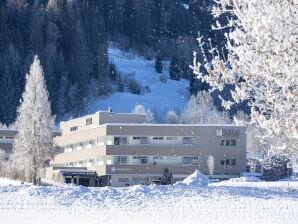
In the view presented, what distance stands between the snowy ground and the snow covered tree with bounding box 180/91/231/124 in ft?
275

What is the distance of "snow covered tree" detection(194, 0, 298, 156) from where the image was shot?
9.96 m

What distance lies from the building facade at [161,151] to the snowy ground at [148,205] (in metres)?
32.9

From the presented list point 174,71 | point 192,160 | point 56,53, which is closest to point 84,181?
point 192,160

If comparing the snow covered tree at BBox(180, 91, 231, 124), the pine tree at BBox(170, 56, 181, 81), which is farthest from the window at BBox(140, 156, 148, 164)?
the pine tree at BBox(170, 56, 181, 81)

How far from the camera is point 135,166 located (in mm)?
79750

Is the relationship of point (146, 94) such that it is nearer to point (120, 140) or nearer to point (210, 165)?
point (120, 140)

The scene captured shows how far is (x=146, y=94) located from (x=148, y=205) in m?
133

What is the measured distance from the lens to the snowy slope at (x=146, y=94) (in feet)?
517

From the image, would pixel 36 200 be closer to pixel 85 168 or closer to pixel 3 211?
pixel 3 211

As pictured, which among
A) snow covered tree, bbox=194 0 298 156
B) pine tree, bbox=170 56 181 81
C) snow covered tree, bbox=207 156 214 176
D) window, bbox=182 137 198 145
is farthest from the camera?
pine tree, bbox=170 56 181 81

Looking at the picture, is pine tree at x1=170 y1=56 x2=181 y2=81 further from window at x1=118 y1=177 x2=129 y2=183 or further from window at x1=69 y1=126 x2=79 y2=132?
window at x1=118 y1=177 x2=129 y2=183

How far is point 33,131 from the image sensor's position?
60.2 m

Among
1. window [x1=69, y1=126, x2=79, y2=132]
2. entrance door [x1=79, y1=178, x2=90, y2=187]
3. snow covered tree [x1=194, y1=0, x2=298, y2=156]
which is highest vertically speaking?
window [x1=69, y1=126, x2=79, y2=132]

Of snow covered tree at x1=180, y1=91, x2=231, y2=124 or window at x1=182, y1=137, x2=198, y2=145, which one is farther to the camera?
snow covered tree at x1=180, y1=91, x2=231, y2=124
